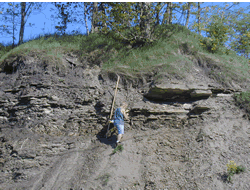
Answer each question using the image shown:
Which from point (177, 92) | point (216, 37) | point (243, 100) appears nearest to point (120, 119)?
point (177, 92)

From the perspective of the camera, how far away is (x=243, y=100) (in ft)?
25.9

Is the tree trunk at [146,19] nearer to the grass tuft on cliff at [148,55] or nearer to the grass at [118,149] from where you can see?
the grass tuft on cliff at [148,55]

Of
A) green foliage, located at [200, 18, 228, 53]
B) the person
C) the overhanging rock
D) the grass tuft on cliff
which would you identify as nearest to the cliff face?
the overhanging rock

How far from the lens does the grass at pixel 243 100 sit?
771 centimetres

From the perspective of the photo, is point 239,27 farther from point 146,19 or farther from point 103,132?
point 103,132

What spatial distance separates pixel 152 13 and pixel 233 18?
22.7ft

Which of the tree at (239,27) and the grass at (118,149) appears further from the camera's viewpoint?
the tree at (239,27)

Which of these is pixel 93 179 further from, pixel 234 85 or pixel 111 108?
pixel 234 85

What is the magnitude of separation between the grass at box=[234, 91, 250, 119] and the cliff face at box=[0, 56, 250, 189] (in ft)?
0.89

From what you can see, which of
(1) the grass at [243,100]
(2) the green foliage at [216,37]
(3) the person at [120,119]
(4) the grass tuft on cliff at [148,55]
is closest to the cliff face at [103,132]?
(1) the grass at [243,100]

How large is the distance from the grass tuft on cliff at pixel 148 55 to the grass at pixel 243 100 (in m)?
0.90

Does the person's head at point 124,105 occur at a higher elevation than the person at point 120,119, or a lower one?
higher

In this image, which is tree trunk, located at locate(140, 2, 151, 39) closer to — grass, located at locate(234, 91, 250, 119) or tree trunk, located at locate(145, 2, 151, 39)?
tree trunk, located at locate(145, 2, 151, 39)

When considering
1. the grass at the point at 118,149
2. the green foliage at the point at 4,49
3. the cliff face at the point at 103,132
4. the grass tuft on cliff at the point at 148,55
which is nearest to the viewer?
the cliff face at the point at 103,132
